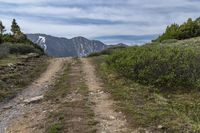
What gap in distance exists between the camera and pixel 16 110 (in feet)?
49.2

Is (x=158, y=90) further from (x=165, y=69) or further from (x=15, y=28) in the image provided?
(x=15, y=28)

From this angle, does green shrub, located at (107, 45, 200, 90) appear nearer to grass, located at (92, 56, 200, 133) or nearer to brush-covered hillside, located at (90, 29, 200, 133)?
brush-covered hillside, located at (90, 29, 200, 133)

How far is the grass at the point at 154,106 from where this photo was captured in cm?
1112

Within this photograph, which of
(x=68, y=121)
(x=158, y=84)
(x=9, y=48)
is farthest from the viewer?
(x=9, y=48)

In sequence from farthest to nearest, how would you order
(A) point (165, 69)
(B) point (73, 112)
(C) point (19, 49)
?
1. (C) point (19, 49)
2. (A) point (165, 69)
3. (B) point (73, 112)

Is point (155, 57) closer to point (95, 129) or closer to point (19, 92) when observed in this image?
point (19, 92)

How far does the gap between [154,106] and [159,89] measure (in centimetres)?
481

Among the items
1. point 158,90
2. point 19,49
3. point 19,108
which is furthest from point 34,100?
point 19,49

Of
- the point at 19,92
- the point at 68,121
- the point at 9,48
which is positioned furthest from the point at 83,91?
the point at 9,48

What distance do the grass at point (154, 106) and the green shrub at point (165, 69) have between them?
533 mm

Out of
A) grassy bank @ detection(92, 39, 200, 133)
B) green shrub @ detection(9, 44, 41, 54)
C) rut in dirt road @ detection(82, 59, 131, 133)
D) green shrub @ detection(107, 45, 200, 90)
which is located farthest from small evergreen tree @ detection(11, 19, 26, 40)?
rut in dirt road @ detection(82, 59, 131, 133)

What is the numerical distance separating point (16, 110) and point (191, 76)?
7947mm

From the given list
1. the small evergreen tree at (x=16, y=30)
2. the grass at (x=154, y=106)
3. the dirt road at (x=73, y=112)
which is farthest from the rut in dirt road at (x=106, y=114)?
the small evergreen tree at (x=16, y=30)

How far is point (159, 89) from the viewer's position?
61.7ft
